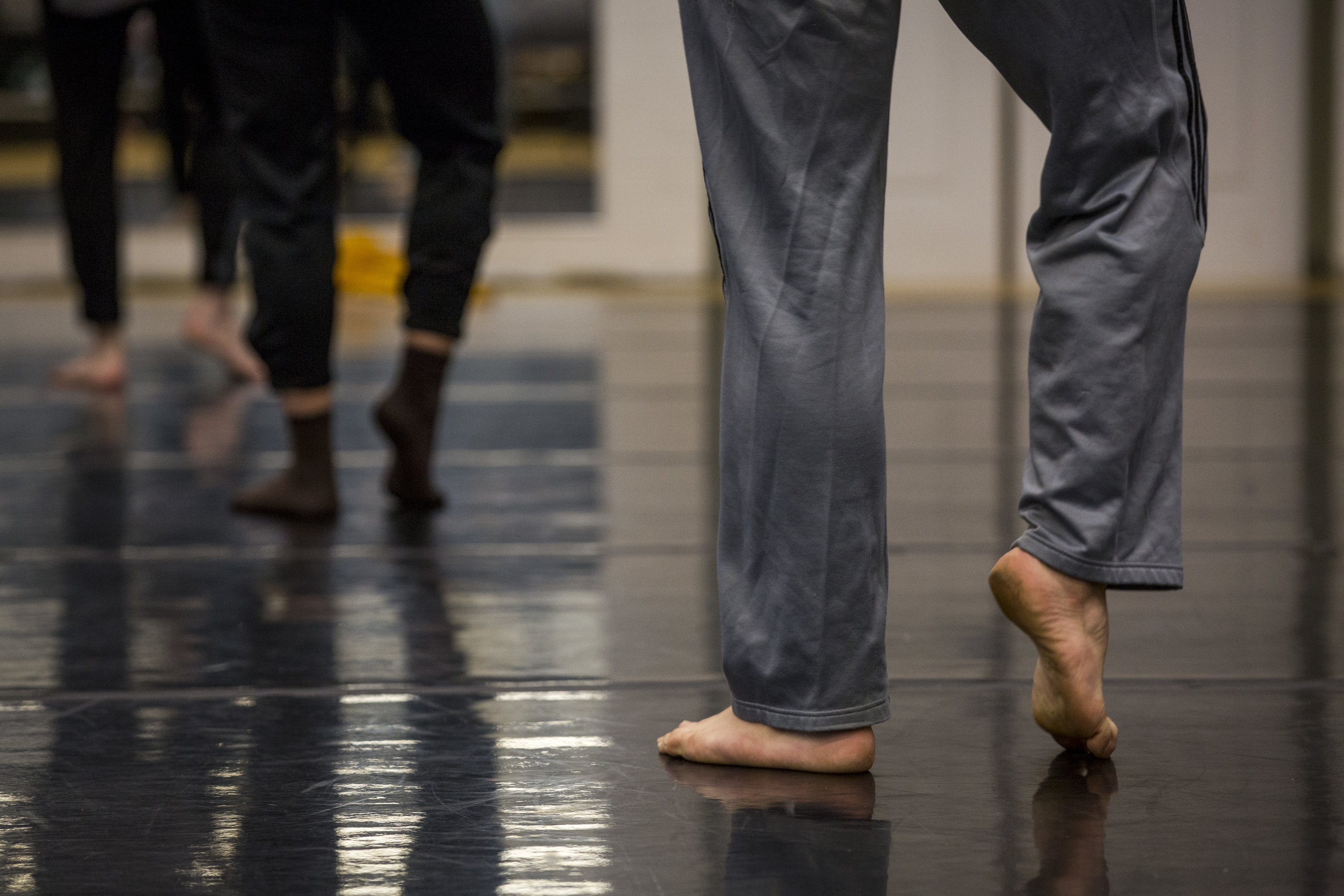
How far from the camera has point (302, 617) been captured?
1412 millimetres

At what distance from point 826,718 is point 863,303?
24cm

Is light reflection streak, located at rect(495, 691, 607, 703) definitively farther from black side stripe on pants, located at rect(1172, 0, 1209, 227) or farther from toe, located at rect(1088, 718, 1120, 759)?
black side stripe on pants, located at rect(1172, 0, 1209, 227)

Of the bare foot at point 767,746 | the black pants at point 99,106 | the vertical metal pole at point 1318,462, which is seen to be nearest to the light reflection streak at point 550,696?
the bare foot at point 767,746

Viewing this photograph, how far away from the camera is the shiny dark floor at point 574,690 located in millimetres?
869

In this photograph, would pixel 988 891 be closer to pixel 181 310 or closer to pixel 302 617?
pixel 302 617

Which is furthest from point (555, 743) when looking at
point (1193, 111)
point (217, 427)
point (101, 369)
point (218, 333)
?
point (218, 333)

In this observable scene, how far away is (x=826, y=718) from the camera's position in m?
0.98

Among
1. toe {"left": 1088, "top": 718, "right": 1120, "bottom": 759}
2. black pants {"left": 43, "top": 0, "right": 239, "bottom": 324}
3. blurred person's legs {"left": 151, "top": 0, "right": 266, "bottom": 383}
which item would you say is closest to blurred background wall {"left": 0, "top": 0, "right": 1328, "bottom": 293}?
blurred person's legs {"left": 151, "top": 0, "right": 266, "bottom": 383}

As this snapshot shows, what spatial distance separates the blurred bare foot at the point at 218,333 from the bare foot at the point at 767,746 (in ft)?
6.99

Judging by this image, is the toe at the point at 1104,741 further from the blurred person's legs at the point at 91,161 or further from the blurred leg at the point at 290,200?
the blurred person's legs at the point at 91,161

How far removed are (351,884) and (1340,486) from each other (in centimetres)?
143

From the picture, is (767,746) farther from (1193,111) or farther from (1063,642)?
(1193,111)

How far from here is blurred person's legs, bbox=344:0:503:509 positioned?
71.6 inches

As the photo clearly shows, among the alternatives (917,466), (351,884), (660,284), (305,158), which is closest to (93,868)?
(351,884)
